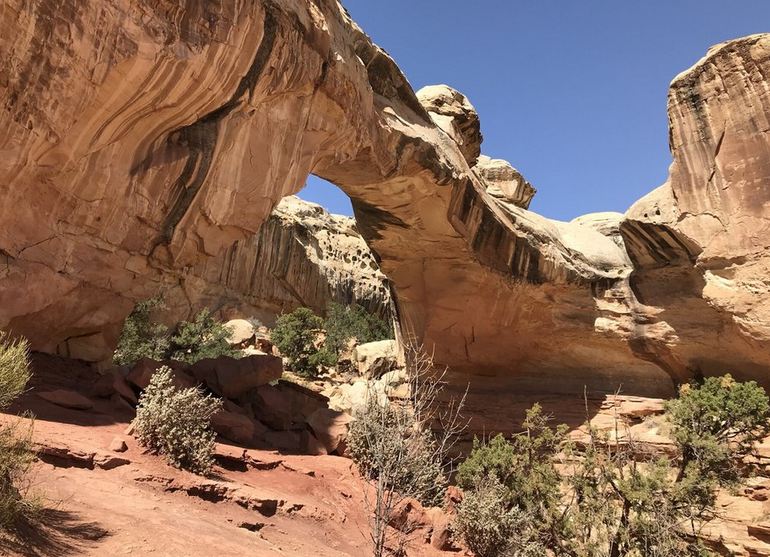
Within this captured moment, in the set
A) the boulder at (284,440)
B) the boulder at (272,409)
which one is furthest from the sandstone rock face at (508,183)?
the boulder at (284,440)

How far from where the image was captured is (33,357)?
29.0 feet

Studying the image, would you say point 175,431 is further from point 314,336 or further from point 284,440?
point 314,336

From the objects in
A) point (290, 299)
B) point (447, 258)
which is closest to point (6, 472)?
point (447, 258)

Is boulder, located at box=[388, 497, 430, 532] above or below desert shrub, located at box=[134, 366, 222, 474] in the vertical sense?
below

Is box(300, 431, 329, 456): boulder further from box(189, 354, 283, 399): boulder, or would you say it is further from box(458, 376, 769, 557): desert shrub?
box(458, 376, 769, 557): desert shrub

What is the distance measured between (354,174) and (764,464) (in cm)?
1080

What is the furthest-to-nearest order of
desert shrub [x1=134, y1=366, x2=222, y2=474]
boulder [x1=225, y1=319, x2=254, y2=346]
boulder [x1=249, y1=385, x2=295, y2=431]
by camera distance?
1. boulder [x1=225, y1=319, x2=254, y2=346]
2. boulder [x1=249, y1=385, x2=295, y2=431]
3. desert shrub [x1=134, y1=366, x2=222, y2=474]

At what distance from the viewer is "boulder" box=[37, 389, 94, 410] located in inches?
307

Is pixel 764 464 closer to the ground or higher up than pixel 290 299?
closer to the ground

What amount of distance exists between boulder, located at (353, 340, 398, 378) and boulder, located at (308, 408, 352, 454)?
10442 mm

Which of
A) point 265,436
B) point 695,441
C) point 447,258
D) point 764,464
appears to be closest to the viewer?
point 695,441

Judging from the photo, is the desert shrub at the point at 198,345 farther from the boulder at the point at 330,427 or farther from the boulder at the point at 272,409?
the boulder at the point at 330,427

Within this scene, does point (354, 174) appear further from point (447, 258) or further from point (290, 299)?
point (290, 299)

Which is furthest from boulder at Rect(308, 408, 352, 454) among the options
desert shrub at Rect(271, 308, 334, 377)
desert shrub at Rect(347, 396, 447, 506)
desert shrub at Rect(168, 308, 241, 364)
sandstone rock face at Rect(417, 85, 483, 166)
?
desert shrub at Rect(271, 308, 334, 377)
